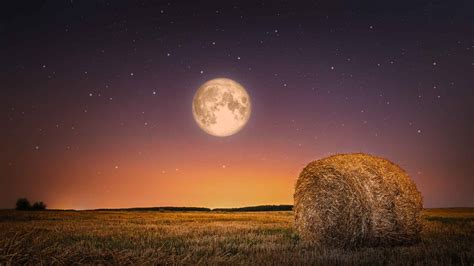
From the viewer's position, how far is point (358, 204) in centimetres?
1109

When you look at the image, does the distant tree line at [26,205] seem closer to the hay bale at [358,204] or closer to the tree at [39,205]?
the tree at [39,205]

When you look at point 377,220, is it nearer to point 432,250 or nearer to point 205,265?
point 432,250

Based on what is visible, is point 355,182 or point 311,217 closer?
point 355,182

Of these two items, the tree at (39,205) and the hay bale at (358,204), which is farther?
the tree at (39,205)

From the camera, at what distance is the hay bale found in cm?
1091

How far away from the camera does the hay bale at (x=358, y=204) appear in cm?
1091

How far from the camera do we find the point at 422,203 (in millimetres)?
12242

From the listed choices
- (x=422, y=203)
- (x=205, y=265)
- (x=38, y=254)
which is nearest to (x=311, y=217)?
(x=422, y=203)

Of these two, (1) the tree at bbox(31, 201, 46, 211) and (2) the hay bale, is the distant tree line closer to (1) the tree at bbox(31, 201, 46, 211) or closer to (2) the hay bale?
(1) the tree at bbox(31, 201, 46, 211)

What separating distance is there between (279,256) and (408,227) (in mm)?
4702

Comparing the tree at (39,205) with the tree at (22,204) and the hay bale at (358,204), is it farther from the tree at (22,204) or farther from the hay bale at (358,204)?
the hay bale at (358,204)

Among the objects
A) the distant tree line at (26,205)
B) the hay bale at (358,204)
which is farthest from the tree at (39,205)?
the hay bale at (358,204)

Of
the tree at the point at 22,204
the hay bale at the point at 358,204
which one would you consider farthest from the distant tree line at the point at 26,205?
the hay bale at the point at 358,204

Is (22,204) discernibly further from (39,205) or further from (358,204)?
(358,204)
